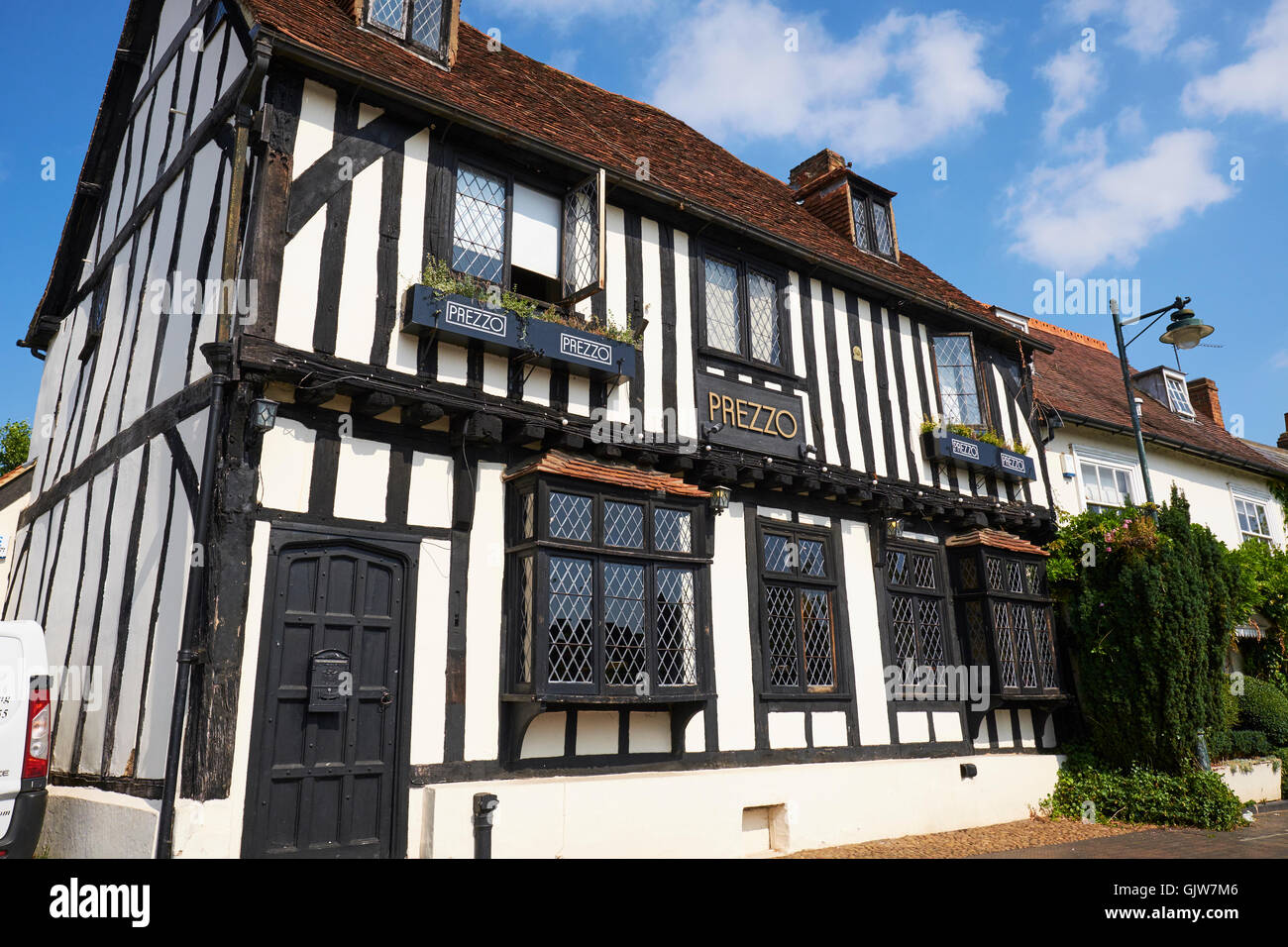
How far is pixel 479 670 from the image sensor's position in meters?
7.15

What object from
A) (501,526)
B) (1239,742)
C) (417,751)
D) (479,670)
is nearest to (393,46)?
(501,526)

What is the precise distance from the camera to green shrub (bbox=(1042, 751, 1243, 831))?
9984 millimetres

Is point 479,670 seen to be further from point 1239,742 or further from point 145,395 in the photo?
point 1239,742

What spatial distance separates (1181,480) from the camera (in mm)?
16547

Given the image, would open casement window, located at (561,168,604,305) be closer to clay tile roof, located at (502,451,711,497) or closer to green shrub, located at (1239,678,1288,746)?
clay tile roof, located at (502,451,711,497)

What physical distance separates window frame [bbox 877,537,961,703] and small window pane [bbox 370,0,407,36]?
7.69m

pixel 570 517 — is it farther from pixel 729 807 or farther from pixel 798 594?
pixel 798 594

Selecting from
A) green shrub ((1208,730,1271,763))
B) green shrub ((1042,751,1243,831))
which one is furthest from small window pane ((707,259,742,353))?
green shrub ((1208,730,1271,763))

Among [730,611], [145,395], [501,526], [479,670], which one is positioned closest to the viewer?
[479,670]

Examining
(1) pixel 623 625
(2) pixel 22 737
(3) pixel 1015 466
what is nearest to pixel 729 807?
(1) pixel 623 625

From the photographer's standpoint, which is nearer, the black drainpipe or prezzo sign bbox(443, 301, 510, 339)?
the black drainpipe

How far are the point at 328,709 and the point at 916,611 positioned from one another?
7.14 metres

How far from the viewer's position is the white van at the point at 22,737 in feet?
16.7

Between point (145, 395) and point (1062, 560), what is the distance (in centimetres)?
1120
